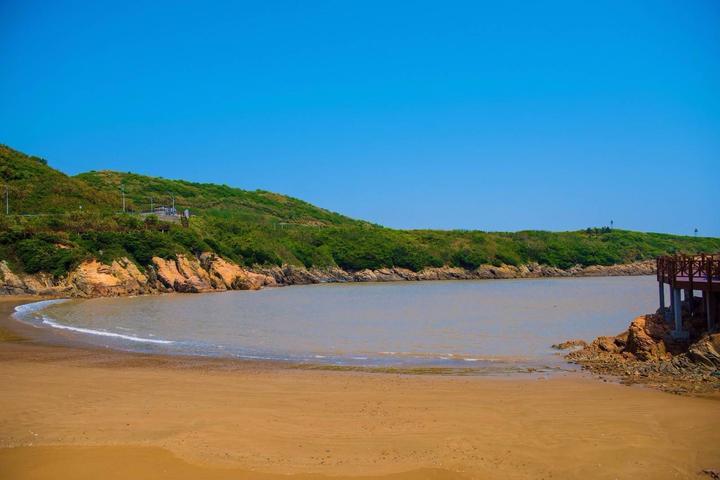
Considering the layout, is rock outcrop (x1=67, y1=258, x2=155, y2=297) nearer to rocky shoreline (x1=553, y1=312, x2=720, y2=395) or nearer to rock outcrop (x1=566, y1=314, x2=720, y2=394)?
rocky shoreline (x1=553, y1=312, x2=720, y2=395)

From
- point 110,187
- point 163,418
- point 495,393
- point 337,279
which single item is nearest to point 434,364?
point 495,393

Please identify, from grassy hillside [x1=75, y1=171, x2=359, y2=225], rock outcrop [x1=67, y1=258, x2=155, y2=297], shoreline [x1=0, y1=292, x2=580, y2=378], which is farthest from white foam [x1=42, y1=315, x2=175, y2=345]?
grassy hillside [x1=75, y1=171, x2=359, y2=225]

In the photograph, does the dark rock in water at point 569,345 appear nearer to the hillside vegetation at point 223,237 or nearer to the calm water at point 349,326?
the calm water at point 349,326

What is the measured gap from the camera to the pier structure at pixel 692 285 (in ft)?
57.4

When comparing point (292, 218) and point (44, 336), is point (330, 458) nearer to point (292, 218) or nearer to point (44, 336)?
point (44, 336)

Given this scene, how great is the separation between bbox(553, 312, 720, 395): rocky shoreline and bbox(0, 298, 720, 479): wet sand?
111cm

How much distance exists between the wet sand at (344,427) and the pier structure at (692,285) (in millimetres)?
4368

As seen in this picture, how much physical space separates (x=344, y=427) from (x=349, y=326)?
62.9 ft

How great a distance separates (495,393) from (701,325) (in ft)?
27.4

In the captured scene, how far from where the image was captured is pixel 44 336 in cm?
2486

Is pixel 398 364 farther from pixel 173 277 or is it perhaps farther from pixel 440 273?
pixel 440 273

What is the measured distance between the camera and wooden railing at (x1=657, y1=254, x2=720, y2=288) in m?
17.6

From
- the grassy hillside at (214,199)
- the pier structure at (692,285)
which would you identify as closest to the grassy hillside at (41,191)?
the grassy hillside at (214,199)

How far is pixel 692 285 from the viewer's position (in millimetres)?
18172
